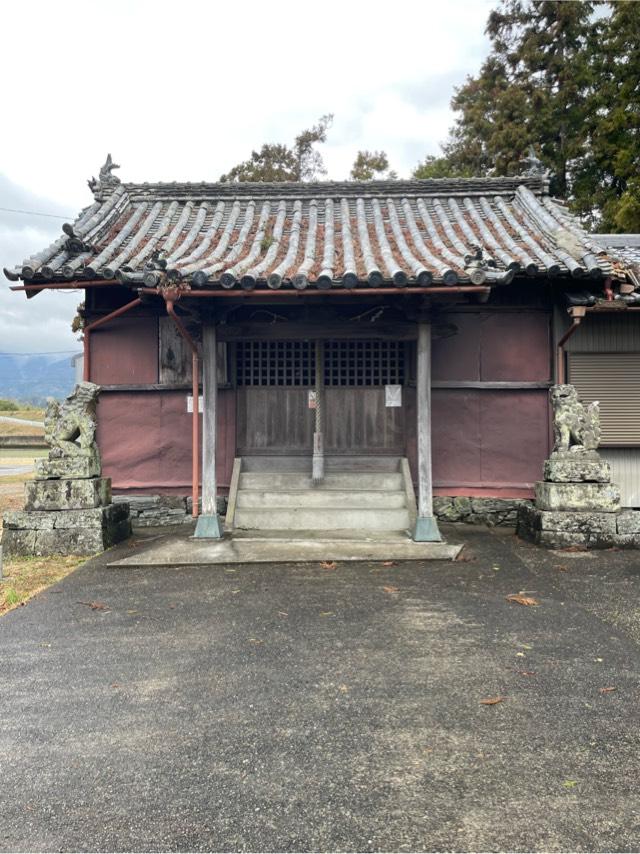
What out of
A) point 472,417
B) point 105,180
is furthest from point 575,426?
point 105,180

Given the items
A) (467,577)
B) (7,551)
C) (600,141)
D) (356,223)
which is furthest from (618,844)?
(600,141)

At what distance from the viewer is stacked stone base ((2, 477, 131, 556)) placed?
6.88 meters

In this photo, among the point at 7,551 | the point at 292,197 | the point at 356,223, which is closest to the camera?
the point at 7,551

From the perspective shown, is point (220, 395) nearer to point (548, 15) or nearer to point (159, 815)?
point (159, 815)

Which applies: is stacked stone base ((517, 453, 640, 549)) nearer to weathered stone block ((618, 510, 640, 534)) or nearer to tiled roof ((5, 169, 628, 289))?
weathered stone block ((618, 510, 640, 534))

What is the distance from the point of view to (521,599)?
16.6 feet

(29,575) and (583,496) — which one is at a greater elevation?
(583,496)

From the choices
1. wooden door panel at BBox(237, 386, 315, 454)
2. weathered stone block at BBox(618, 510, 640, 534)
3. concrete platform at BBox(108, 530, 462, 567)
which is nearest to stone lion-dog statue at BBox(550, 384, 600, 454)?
weathered stone block at BBox(618, 510, 640, 534)

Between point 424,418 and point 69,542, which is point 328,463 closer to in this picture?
point 424,418

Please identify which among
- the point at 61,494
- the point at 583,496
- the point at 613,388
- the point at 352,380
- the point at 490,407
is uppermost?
the point at 352,380

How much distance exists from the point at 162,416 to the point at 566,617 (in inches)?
251

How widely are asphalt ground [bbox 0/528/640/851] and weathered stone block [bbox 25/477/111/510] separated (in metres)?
1.89

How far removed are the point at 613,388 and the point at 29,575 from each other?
27.5 feet

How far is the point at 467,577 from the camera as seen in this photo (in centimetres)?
584
